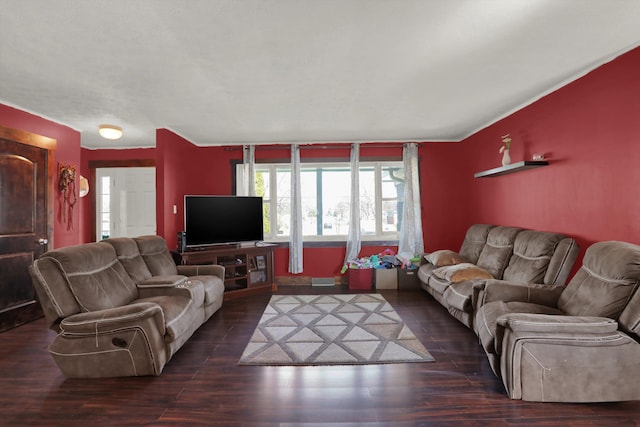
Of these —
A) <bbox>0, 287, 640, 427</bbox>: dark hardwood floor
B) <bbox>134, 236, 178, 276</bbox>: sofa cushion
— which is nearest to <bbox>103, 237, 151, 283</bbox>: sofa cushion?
<bbox>134, 236, 178, 276</bbox>: sofa cushion

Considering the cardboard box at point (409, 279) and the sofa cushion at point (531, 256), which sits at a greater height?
the sofa cushion at point (531, 256)

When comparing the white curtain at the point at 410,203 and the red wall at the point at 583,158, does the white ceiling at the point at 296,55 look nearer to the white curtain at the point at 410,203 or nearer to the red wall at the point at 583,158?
the red wall at the point at 583,158

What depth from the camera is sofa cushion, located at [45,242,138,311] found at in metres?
2.46

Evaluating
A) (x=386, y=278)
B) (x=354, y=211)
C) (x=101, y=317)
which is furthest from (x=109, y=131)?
(x=386, y=278)

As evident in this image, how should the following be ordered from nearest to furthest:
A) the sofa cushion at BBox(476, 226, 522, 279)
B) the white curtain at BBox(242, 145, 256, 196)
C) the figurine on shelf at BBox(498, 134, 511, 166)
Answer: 1. the sofa cushion at BBox(476, 226, 522, 279)
2. the figurine on shelf at BBox(498, 134, 511, 166)
3. the white curtain at BBox(242, 145, 256, 196)

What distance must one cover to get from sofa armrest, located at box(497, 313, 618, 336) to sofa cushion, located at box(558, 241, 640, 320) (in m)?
0.14

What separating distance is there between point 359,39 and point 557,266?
2.60m

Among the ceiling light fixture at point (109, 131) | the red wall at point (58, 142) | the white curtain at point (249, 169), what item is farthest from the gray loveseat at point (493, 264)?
the red wall at point (58, 142)

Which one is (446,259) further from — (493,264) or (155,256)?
(155,256)

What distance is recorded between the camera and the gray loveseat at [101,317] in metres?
2.28

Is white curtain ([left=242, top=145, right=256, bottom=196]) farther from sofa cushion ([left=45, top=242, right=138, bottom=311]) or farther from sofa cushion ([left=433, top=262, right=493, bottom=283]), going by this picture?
sofa cushion ([left=433, top=262, right=493, bottom=283])

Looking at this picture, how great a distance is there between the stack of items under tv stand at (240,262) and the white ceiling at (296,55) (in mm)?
1829

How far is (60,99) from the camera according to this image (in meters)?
3.33

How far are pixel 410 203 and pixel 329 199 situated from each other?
1374 millimetres
